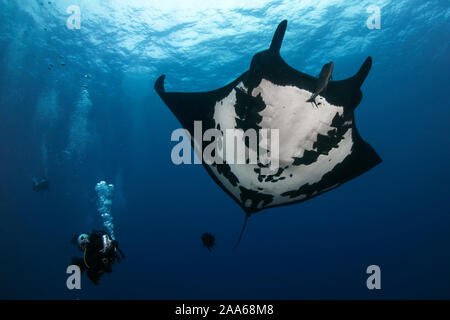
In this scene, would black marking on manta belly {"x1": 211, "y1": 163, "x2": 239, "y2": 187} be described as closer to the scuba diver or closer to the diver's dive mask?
the scuba diver

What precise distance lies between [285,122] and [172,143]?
31.5 meters

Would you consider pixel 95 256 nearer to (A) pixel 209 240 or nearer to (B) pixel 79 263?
(B) pixel 79 263

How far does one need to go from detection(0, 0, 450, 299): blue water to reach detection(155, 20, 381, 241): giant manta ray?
1194cm

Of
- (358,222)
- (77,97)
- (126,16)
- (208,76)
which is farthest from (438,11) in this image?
(358,222)

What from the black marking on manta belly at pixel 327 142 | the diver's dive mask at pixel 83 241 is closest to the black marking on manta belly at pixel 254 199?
the black marking on manta belly at pixel 327 142

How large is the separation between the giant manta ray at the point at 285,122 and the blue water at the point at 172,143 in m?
11.9

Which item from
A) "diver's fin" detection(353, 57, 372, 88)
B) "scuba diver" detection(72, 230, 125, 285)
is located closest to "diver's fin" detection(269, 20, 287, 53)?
"diver's fin" detection(353, 57, 372, 88)

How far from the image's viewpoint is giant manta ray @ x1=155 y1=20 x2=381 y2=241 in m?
2.61

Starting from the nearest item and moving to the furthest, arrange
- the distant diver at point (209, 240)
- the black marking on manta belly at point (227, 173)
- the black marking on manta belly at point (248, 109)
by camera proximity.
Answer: the black marking on manta belly at point (248, 109) → the black marking on manta belly at point (227, 173) → the distant diver at point (209, 240)

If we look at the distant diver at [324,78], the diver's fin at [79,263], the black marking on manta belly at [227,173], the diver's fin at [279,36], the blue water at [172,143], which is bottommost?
the diver's fin at [79,263]

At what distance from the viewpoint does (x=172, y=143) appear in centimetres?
3347

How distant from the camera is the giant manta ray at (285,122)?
2613 mm

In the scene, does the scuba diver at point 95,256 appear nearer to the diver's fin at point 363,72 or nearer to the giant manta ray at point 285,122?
the giant manta ray at point 285,122
